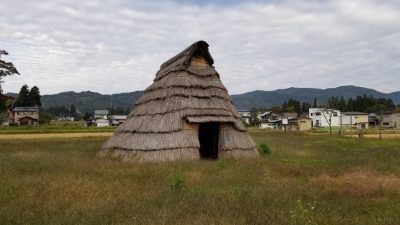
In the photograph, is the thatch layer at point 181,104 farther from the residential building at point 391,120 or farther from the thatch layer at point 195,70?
the residential building at point 391,120

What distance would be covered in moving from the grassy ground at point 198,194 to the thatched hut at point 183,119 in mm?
2254

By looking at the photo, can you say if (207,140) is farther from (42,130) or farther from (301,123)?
(301,123)

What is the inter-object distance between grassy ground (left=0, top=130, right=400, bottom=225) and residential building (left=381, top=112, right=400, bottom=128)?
97.0 metres

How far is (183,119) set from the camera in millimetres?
23766

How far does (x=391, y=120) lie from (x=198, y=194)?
112198 mm

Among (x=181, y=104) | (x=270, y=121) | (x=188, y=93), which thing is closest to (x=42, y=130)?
(x=188, y=93)

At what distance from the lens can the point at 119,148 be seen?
82.2 feet

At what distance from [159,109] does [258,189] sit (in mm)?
12299

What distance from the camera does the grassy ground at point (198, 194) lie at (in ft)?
32.9

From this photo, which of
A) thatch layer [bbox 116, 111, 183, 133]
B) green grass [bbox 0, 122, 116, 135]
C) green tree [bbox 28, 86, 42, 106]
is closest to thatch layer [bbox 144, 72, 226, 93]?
thatch layer [bbox 116, 111, 183, 133]

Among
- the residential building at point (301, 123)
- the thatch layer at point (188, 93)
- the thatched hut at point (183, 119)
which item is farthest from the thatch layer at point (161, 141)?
the residential building at point (301, 123)

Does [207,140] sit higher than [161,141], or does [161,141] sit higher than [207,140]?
[161,141]

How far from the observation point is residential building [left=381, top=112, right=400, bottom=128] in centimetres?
10862

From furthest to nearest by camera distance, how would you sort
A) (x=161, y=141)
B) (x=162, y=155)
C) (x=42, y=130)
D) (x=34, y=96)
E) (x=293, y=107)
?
1. (x=293, y=107)
2. (x=34, y=96)
3. (x=42, y=130)
4. (x=161, y=141)
5. (x=162, y=155)
